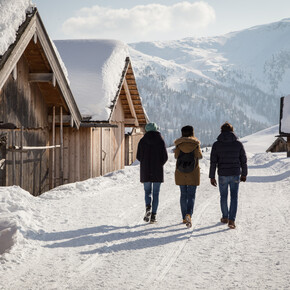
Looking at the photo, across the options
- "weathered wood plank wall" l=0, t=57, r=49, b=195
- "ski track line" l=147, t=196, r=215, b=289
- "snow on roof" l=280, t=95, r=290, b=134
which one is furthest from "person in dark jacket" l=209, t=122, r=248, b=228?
"snow on roof" l=280, t=95, r=290, b=134

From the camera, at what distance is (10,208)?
275 inches

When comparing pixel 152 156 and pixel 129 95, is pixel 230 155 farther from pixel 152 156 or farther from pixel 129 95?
pixel 129 95

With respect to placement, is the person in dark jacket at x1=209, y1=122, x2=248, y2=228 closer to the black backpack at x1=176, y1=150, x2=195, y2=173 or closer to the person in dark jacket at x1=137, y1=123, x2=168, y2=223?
the black backpack at x1=176, y1=150, x2=195, y2=173

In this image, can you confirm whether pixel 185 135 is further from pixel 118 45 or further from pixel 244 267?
pixel 118 45

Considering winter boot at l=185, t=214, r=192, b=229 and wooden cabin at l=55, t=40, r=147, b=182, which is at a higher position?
wooden cabin at l=55, t=40, r=147, b=182

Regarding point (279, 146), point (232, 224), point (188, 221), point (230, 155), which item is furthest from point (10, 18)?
point (279, 146)

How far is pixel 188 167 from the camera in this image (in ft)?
23.1

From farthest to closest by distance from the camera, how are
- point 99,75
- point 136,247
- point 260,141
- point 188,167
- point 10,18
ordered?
point 260,141 < point 99,75 < point 10,18 < point 188,167 < point 136,247

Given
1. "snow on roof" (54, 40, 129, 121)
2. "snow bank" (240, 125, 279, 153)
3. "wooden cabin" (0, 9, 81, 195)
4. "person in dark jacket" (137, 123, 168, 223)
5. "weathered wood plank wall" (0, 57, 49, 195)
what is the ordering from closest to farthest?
1. "person in dark jacket" (137, 123, 168, 223)
2. "wooden cabin" (0, 9, 81, 195)
3. "weathered wood plank wall" (0, 57, 49, 195)
4. "snow on roof" (54, 40, 129, 121)
5. "snow bank" (240, 125, 279, 153)

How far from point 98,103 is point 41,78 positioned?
531cm

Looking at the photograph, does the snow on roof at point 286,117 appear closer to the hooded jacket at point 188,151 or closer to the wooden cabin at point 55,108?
the wooden cabin at point 55,108

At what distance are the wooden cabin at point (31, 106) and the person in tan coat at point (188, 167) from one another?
3979 mm

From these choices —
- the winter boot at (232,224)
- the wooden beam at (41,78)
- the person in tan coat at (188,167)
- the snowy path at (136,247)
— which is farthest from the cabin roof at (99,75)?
the winter boot at (232,224)

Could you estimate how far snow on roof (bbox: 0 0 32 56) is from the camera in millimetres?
8156
